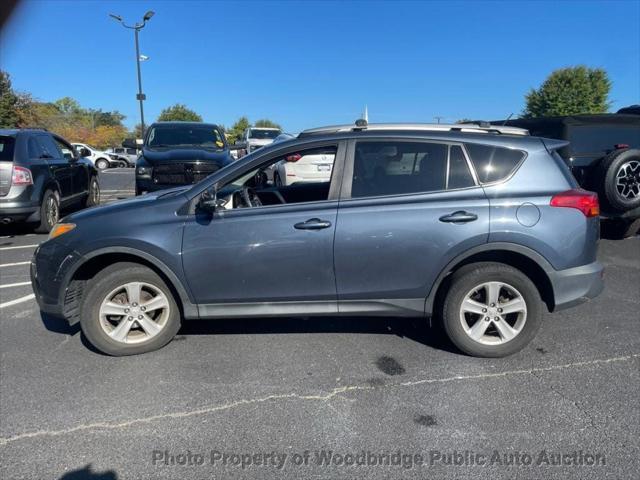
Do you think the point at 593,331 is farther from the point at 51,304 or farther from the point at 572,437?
the point at 51,304

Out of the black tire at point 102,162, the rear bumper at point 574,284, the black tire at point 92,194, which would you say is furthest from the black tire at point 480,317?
the black tire at point 102,162

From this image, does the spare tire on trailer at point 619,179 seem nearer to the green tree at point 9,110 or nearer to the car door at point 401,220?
the car door at point 401,220

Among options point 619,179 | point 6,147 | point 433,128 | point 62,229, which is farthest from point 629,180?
point 6,147

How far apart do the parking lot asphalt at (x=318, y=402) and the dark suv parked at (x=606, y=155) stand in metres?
2.19

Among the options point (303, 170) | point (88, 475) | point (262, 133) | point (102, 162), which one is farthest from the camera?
point (102, 162)

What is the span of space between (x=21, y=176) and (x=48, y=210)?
31.0 inches

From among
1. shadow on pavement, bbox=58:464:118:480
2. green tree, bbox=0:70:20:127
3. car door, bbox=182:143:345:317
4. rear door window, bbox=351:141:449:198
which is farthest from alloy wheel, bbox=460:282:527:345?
green tree, bbox=0:70:20:127

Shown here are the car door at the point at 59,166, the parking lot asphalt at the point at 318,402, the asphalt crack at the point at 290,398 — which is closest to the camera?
the parking lot asphalt at the point at 318,402

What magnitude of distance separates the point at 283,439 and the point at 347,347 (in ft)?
4.07

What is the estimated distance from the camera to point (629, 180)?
5.96 m

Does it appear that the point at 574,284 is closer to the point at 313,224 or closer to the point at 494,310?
the point at 494,310

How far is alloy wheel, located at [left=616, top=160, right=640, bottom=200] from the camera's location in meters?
5.92

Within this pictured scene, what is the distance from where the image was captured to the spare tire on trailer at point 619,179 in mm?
5836

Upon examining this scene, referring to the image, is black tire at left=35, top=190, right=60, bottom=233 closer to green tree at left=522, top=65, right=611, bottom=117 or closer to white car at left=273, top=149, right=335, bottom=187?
white car at left=273, top=149, right=335, bottom=187
